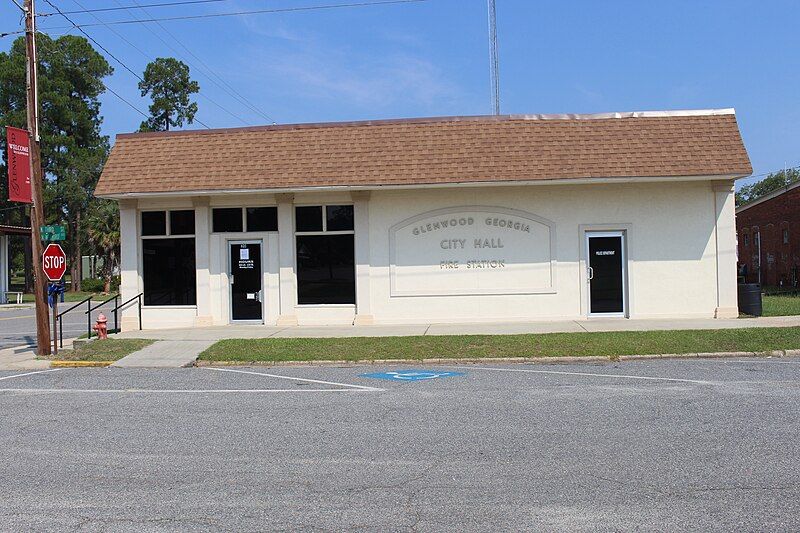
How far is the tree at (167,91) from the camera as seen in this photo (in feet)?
200

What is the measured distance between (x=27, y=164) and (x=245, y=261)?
19.2 ft

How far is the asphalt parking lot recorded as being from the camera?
5355mm

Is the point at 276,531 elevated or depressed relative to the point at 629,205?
depressed

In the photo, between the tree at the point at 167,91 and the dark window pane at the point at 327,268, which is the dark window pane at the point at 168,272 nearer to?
the dark window pane at the point at 327,268

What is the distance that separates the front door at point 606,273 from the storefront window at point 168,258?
1022cm

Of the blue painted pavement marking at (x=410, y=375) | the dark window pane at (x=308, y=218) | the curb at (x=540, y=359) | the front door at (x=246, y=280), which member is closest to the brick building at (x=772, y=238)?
the curb at (x=540, y=359)

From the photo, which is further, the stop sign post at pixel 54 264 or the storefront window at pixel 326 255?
the storefront window at pixel 326 255

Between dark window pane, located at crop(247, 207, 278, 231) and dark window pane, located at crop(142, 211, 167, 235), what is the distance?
231 cm

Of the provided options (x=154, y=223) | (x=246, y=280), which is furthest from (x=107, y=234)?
(x=246, y=280)

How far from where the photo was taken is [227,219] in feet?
64.5

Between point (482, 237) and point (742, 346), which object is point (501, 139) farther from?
point (742, 346)

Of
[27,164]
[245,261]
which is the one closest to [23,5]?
[27,164]

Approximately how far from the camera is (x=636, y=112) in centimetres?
1916

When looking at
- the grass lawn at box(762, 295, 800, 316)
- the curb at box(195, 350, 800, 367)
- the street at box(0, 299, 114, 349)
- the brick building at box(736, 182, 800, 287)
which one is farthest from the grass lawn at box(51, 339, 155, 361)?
the brick building at box(736, 182, 800, 287)
